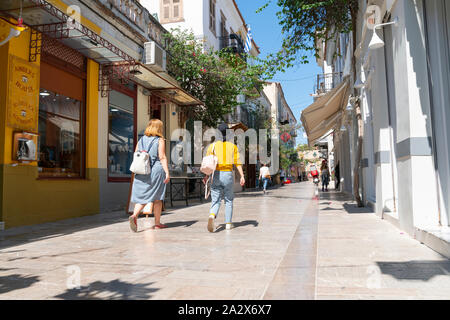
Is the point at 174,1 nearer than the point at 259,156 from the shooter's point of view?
Yes

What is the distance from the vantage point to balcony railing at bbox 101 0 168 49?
11.2 metres

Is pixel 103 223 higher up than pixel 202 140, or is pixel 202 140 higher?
pixel 202 140

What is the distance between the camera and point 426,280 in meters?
3.03

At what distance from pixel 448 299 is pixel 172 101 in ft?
41.7

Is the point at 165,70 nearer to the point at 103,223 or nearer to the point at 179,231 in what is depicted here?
the point at 103,223

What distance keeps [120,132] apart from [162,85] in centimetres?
223

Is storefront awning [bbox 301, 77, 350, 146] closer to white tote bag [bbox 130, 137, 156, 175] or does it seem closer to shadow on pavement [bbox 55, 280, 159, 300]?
white tote bag [bbox 130, 137, 156, 175]

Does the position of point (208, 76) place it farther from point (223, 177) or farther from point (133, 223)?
point (133, 223)

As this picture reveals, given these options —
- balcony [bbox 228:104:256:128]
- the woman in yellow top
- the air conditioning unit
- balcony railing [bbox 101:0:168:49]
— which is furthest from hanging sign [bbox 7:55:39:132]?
balcony [bbox 228:104:256:128]

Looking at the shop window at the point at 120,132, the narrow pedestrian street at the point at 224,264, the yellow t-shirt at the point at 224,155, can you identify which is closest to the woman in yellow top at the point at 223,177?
the yellow t-shirt at the point at 224,155

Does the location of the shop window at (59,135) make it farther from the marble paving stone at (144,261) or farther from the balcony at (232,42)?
the balcony at (232,42)

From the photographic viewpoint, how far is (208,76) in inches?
562

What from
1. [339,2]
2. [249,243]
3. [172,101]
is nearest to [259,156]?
[172,101]

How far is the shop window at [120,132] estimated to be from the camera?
10945 mm
